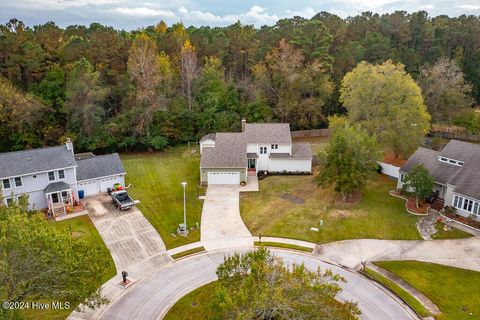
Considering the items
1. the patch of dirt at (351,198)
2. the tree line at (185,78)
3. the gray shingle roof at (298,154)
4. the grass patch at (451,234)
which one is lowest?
the grass patch at (451,234)

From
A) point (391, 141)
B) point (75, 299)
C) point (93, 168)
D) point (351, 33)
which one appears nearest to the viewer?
point (75, 299)

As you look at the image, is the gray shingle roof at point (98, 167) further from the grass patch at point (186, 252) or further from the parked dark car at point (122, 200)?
the grass patch at point (186, 252)

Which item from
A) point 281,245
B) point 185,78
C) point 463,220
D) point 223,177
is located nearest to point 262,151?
point 223,177

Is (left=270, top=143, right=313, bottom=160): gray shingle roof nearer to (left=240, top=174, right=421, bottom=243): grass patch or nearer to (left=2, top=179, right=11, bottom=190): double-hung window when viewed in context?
(left=240, top=174, right=421, bottom=243): grass patch

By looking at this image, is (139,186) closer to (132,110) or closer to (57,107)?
(132,110)

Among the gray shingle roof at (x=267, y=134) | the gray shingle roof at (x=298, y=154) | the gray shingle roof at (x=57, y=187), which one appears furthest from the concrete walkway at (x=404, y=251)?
the gray shingle roof at (x=57, y=187)

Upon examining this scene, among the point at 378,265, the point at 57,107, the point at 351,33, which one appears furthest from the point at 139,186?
→ the point at 351,33
